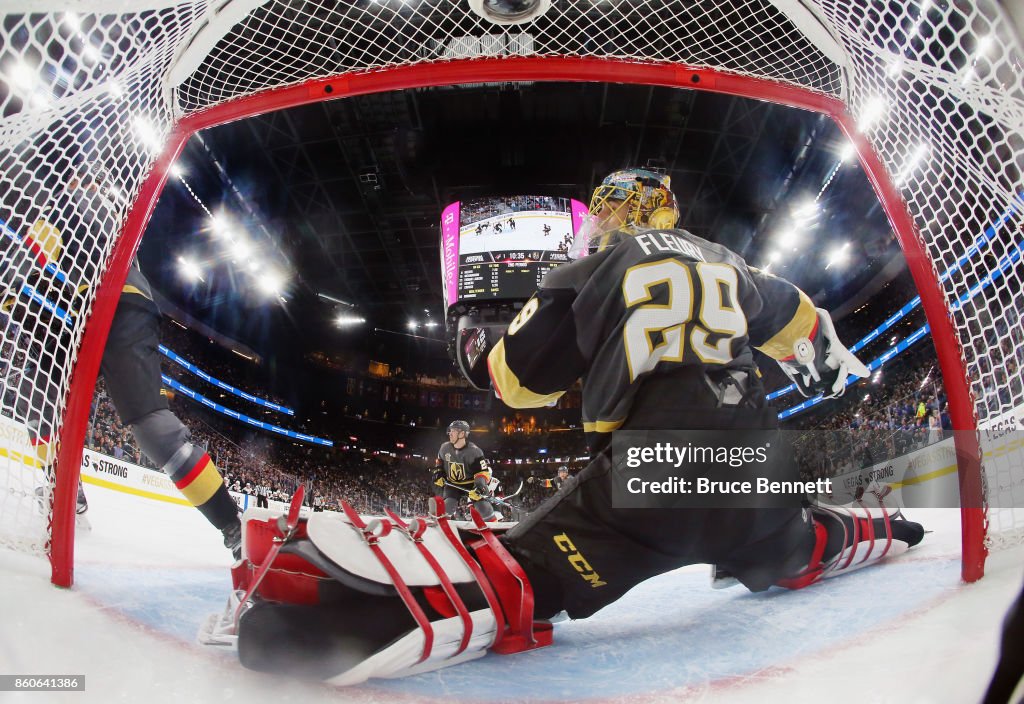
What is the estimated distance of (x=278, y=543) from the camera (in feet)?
1.89

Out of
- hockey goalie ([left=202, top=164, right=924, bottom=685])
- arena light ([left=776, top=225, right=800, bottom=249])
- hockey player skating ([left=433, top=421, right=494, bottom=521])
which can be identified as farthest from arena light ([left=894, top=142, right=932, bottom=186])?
arena light ([left=776, top=225, right=800, bottom=249])

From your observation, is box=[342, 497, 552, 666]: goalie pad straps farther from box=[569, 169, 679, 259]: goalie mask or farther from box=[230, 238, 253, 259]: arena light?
box=[230, 238, 253, 259]: arena light

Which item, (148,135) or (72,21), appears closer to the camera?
(72,21)

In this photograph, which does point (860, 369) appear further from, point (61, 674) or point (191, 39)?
point (191, 39)

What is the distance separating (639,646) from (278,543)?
496mm

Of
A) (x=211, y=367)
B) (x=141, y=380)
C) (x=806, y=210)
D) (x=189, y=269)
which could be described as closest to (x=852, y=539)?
(x=141, y=380)

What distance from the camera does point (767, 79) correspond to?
3.90 ft

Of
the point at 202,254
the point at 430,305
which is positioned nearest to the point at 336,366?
the point at 430,305

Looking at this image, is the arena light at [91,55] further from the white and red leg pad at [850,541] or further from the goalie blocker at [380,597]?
the white and red leg pad at [850,541]

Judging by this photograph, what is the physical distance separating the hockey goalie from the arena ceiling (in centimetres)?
Result: 335

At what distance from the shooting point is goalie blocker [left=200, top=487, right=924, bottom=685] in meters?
0.54

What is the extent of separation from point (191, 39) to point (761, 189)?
5627mm

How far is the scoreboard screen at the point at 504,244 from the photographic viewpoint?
2838 mm

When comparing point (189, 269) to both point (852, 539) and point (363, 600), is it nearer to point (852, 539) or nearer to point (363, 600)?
point (363, 600)
